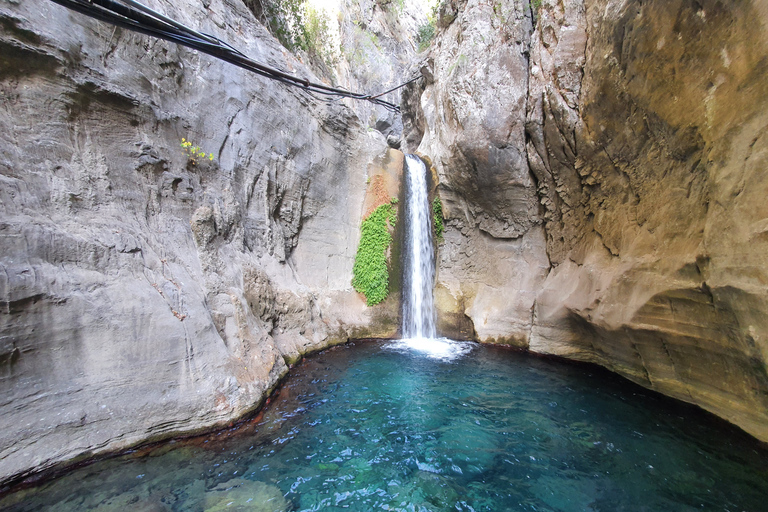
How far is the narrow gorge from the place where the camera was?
3881mm

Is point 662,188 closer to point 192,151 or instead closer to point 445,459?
point 445,459

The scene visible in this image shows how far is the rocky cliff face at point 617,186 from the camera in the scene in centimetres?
401

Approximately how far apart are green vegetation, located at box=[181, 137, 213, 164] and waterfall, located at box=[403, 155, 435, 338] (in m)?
6.23

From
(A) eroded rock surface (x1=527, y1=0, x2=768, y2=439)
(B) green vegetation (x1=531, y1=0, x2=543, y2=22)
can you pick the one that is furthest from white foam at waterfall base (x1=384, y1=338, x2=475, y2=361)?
(B) green vegetation (x1=531, y1=0, x2=543, y2=22)

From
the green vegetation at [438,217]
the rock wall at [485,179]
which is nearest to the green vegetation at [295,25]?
the rock wall at [485,179]

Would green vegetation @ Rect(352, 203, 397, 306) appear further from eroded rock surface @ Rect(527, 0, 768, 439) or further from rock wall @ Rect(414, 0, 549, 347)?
eroded rock surface @ Rect(527, 0, 768, 439)

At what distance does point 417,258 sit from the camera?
10617 millimetres

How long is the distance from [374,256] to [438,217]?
258cm

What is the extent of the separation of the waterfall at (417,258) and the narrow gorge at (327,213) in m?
0.41

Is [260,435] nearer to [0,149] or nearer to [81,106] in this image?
[0,149]

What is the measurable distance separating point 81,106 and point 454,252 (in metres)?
9.22

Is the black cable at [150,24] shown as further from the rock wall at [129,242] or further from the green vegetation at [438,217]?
the green vegetation at [438,217]

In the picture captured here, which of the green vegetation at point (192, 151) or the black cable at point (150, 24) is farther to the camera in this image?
the green vegetation at point (192, 151)

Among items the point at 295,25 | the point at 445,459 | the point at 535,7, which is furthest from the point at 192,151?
the point at 535,7
